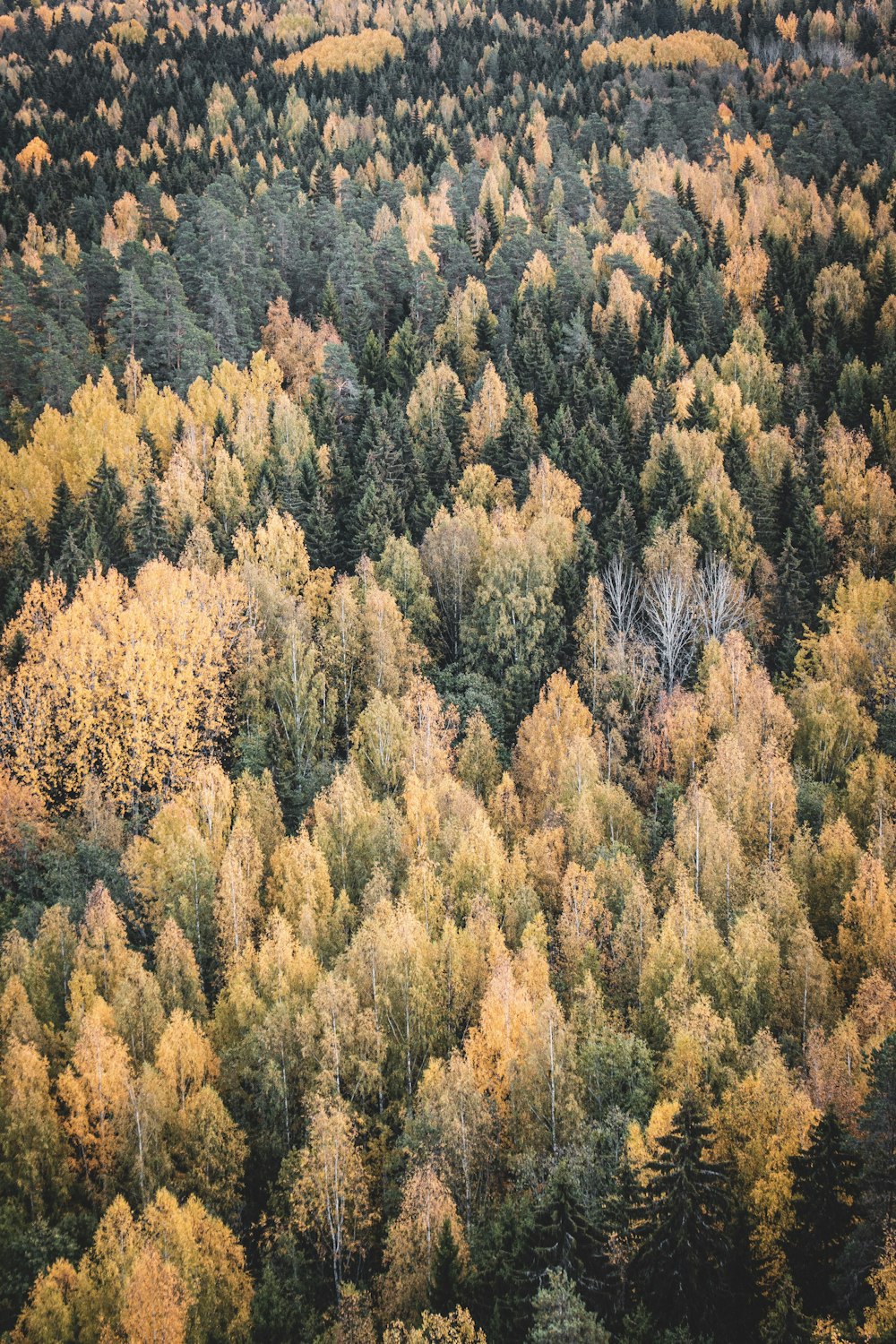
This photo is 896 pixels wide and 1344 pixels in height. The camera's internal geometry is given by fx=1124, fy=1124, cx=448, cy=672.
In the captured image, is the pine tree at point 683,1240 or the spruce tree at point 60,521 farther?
the spruce tree at point 60,521

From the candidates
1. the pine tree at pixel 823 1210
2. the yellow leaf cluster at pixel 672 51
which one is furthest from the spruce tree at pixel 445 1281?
the yellow leaf cluster at pixel 672 51

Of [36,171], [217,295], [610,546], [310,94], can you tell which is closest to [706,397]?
[610,546]

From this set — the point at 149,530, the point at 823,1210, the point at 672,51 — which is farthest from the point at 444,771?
the point at 672,51

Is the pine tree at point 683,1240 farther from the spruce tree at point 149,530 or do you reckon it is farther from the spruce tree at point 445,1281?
the spruce tree at point 149,530

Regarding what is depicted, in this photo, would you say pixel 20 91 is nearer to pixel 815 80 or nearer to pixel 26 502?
pixel 815 80

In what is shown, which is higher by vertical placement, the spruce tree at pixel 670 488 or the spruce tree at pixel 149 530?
the spruce tree at pixel 670 488
